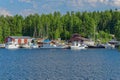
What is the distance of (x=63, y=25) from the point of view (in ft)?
582

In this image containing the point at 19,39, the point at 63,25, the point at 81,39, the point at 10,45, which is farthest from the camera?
the point at 63,25

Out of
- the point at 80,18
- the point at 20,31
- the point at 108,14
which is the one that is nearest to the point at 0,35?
the point at 20,31

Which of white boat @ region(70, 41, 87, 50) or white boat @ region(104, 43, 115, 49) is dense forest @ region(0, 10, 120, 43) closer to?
white boat @ region(104, 43, 115, 49)

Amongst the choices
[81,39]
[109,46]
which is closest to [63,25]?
[81,39]

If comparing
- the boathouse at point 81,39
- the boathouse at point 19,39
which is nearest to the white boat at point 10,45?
the boathouse at point 19,39

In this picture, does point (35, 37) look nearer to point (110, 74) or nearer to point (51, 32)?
point (51, 32)

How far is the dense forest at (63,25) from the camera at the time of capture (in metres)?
169

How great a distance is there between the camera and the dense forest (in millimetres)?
169000

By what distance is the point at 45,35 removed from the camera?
17675 cm

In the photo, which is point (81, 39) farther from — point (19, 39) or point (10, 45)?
point (10, 45)

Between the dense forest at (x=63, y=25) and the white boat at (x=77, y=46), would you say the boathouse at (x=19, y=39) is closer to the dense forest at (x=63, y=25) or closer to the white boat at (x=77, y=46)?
the dense forest at (x=63, y=25)

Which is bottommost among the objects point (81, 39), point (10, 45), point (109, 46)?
point (109, 46)

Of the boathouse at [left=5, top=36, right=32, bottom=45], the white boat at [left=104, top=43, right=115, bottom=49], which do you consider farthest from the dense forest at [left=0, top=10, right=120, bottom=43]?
the white boat at [left=104, top=43, right=115, bottom=49]

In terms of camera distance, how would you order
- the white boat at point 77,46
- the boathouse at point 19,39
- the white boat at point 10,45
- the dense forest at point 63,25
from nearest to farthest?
the white boat at point 77,46
the white boat at point 10,45
the boathouse at point 19,39
the dense forest at point 63,25
